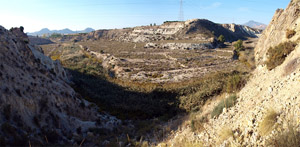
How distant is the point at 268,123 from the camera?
14.6 feet

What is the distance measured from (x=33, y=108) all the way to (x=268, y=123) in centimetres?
1068

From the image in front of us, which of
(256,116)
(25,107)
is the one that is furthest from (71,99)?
(256,116)

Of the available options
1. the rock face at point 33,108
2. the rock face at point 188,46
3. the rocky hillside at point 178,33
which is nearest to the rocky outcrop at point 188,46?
the rock face at point 188,46

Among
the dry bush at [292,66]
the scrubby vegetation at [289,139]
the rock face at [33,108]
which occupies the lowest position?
the rock face at [33,108]

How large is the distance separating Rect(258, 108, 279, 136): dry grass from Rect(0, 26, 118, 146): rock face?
845cm

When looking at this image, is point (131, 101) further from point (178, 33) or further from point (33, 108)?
point (178, 33)

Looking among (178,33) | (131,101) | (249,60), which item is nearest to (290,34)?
(249,60)

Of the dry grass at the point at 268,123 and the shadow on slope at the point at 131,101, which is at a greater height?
the dry grass at the point at 268,123

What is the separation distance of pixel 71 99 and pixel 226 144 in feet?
38.9

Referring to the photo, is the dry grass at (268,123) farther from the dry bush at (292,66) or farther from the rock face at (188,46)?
the rock face at (188,46)

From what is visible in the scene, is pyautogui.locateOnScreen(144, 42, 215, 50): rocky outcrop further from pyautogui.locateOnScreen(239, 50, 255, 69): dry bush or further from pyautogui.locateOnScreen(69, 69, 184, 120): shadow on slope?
pyautogui.locateOnScreen(69, 69, 184, 120): shadow on slope

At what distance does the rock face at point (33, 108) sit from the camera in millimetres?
7846

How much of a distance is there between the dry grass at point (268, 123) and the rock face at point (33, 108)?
8.45 meters

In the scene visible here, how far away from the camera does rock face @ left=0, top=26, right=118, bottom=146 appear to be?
785 centimetres
